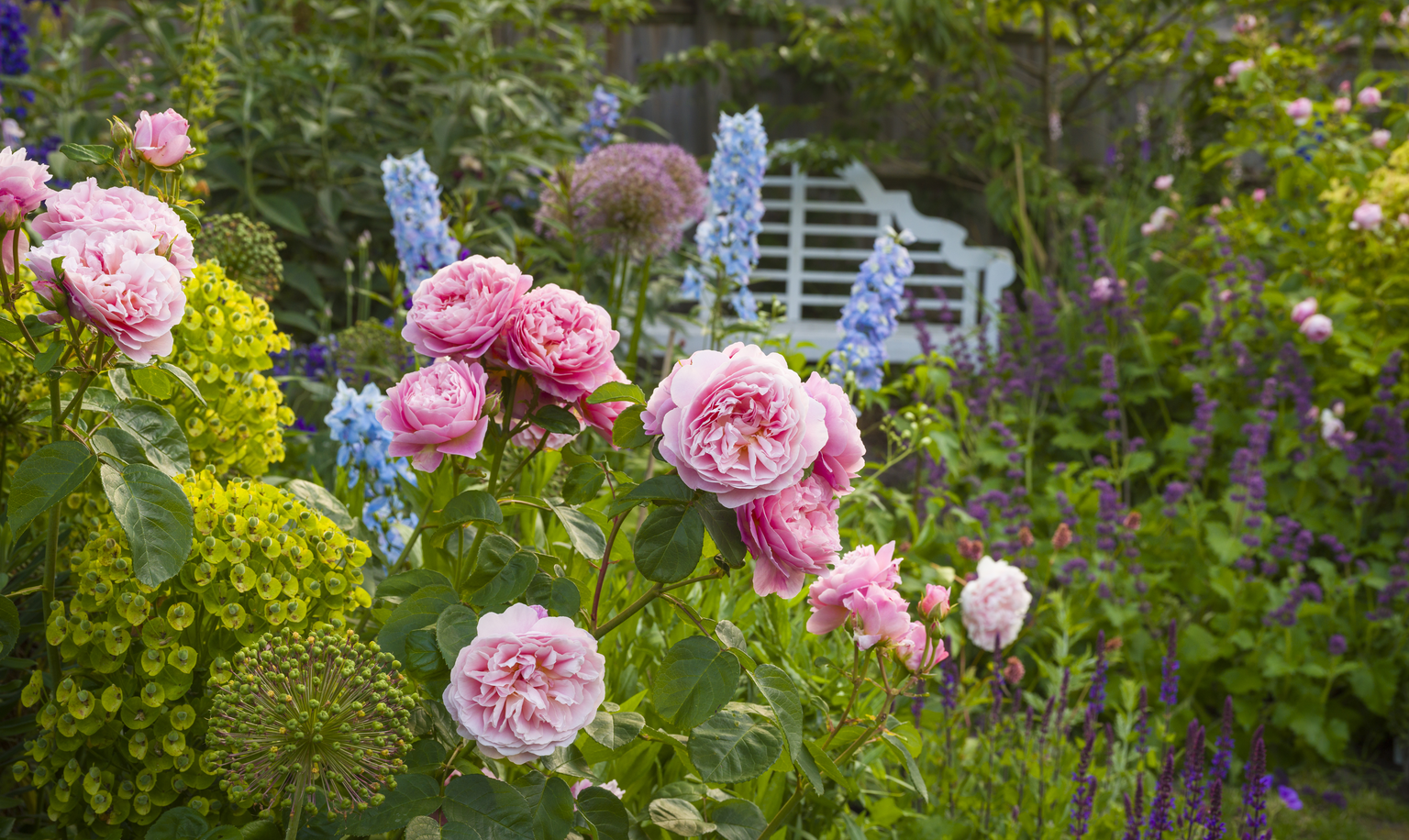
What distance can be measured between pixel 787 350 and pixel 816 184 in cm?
319

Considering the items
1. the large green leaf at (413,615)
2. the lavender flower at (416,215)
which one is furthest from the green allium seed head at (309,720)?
the lavender flower at (416,215)

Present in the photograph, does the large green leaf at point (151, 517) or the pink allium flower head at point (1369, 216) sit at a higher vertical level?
the pink allium flower head at point (1369, 216)

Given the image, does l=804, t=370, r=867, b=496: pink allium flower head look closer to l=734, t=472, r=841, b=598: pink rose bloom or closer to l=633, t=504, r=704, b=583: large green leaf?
l=734, t=472, r=841, b=598: pink rose bloom

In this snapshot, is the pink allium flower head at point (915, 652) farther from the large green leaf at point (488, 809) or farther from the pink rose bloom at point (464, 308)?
the pink rose bloom at point (464, 308)

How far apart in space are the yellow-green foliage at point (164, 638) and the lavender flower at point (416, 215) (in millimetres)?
953

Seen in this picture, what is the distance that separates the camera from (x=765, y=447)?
75cm

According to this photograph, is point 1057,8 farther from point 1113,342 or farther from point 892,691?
point 892,691

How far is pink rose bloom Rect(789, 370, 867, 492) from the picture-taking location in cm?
83

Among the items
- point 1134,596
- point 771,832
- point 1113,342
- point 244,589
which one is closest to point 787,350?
point 771,832

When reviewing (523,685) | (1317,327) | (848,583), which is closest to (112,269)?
(523,685)

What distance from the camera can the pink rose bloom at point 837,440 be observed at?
2.74 ft

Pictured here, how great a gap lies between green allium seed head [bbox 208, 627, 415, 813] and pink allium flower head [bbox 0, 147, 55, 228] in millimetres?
422

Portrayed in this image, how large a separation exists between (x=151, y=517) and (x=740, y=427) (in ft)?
1.68

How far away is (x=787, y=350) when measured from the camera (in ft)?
5.68
